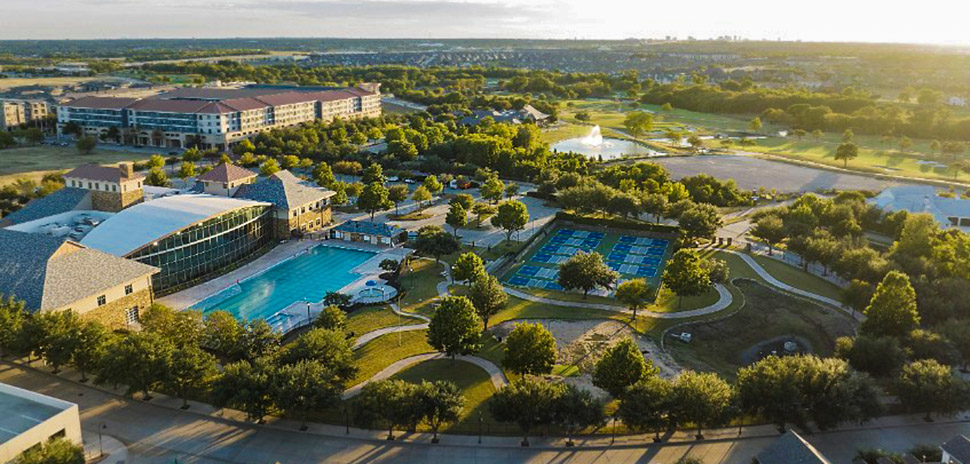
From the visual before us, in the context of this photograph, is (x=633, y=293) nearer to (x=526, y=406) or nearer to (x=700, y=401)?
(x=700, y=401)

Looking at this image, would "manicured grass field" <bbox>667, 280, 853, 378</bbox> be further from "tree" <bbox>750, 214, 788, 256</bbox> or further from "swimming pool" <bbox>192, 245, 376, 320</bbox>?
"swimming pool" <bbox>192, 245, 376, 320</bbox>

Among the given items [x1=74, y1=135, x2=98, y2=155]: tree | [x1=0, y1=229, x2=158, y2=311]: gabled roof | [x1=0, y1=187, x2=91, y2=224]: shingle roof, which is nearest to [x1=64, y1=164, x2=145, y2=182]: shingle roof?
[x1=0, y1=187, x2=91, y2=224]: shingle roof

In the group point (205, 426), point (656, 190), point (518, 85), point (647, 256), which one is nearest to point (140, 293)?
point (205, 426)

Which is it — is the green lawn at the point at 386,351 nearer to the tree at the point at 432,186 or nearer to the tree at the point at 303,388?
the tree at the point at 303,388

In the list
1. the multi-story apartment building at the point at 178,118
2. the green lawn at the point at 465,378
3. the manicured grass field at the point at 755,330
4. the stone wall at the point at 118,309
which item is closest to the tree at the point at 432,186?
A: the stone wall at the point at 118,309

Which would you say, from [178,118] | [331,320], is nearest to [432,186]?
[331,320]

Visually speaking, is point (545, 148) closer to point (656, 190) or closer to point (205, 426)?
point (656, 190)
